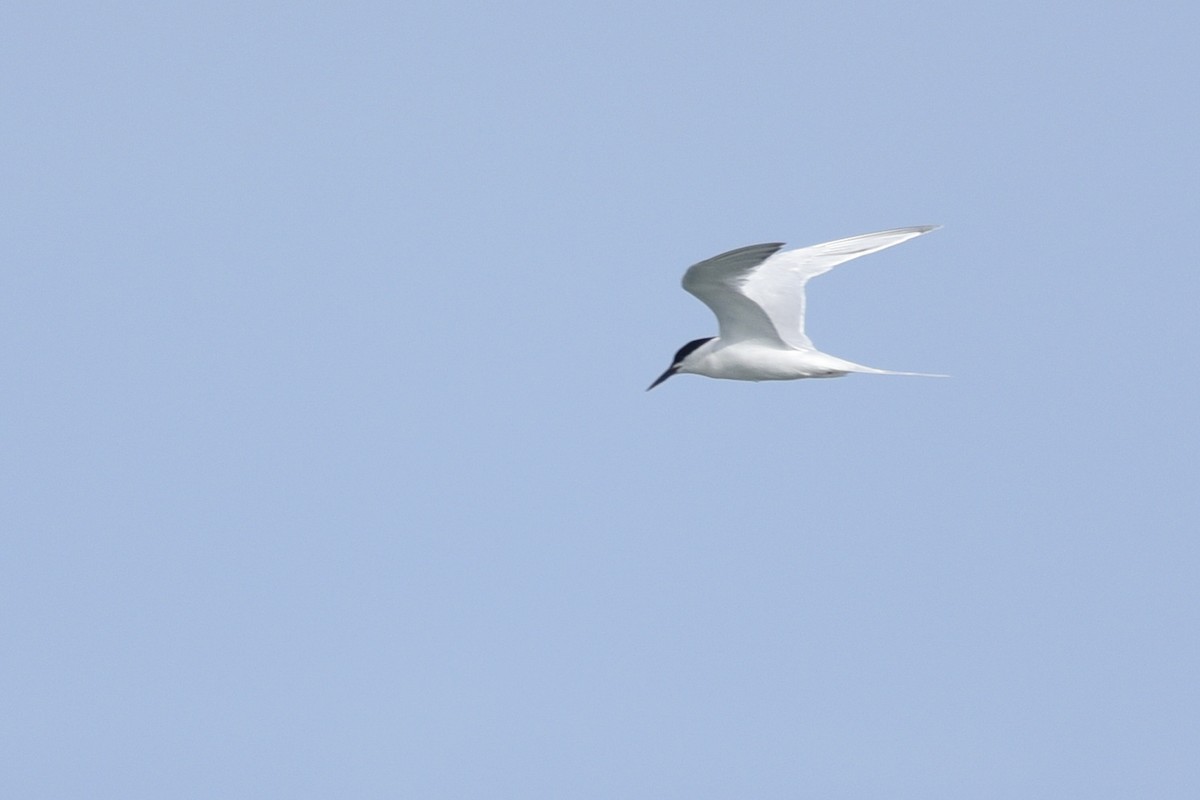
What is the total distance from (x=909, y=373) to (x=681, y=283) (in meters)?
2.37

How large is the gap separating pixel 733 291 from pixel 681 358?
1886 mm

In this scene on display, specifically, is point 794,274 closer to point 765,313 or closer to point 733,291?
point 765,313

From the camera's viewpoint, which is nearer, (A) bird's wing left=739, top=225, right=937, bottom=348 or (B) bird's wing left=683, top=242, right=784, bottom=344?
(B) bird's wing left=683, top=242, right=784, bottom=344

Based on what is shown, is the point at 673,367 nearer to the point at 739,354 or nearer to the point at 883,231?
the point at 739,354

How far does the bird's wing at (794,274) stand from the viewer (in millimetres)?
16734

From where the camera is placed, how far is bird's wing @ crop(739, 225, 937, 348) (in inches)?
659

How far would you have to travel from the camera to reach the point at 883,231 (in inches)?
715

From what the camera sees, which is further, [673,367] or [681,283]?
[673,367]

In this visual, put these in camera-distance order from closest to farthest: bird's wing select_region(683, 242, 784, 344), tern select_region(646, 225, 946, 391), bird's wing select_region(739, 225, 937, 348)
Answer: bird's wing select_region(683, 242, 784, 344) < tern select_region(646, 225, 946, 391) < bird's wing select_region(739, 225, 937, 348)

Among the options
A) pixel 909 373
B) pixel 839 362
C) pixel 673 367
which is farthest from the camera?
pixel 673 367

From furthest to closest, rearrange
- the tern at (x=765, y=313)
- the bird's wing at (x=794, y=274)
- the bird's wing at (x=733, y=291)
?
the bird's wing at (x=794, y=274), the tern at (x=765, y=313), the bird's wing at (x=733, y=291)

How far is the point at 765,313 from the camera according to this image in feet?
54.2

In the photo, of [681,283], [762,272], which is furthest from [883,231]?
[681,283]

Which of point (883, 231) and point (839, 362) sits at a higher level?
point (883, 231)
